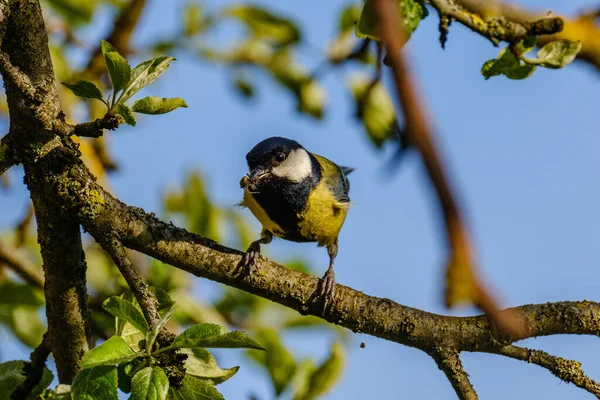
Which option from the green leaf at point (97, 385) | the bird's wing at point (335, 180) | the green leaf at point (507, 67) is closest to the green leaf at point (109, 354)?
the green leaf at point (97, 385)

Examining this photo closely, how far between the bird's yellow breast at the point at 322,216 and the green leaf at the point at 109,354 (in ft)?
6.75

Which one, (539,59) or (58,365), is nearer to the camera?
(539,59)

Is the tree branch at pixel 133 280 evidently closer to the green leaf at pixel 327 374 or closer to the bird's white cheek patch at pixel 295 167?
the green leaf at pixel 327 374

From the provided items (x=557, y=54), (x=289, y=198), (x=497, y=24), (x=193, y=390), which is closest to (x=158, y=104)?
(x=193, y=390)

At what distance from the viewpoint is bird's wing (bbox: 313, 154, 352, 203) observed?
3.94 metres

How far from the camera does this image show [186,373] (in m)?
1.80

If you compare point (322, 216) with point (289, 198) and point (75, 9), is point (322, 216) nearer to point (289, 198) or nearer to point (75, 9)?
point (289, 198)

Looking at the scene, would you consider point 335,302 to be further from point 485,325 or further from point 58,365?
point 58,365

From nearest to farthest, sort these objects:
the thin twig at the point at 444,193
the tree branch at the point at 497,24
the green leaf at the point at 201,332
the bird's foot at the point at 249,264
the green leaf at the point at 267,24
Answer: the thin twig at the point at 444,193
the green leaf at the point at 201,332
the tree branch at the point at 497,24
the bird's foot at the point at 249,264
the green leaf at the point at 267,24

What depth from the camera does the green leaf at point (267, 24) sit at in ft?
12.0

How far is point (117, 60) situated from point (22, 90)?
0.85 feet

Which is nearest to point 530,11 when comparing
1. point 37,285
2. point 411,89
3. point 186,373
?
point 186,373

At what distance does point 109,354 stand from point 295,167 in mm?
2331

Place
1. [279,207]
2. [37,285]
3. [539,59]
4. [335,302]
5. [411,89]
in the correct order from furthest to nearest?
[279,207]
[37,285]
[335,302]
[539,59]
[411,89]
